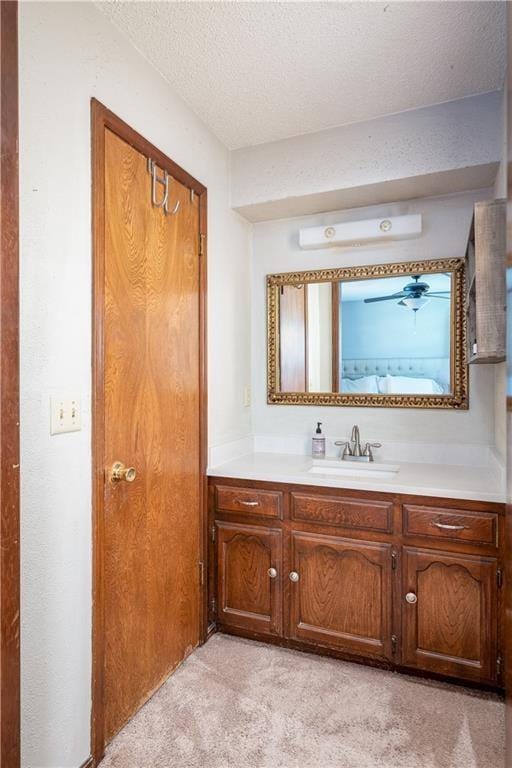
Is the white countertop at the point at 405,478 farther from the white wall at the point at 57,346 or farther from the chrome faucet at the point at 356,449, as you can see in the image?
the white wall at the point at 57,346

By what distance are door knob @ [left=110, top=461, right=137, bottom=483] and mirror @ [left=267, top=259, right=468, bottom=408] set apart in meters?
1.31

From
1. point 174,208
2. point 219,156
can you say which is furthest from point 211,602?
point 219,156

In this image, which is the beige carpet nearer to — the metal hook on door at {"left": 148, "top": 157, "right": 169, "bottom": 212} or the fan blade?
the fan blade

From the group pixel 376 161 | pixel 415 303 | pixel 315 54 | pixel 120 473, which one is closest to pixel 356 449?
pixel 415 303

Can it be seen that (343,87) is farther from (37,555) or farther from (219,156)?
(37,555)

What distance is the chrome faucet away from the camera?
250cm

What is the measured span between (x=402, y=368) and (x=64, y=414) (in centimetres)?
177

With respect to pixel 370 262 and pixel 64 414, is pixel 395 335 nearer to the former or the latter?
pixel 370 262

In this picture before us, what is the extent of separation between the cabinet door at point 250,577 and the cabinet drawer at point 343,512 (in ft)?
0.59

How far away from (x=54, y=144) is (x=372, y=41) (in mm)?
1240

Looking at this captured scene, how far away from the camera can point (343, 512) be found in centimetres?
204

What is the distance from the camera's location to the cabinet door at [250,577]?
7.10 feet

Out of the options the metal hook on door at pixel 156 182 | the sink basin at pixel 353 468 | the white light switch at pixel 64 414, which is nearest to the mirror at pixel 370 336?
the sink basin at pixel 353 468

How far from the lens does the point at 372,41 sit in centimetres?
171
